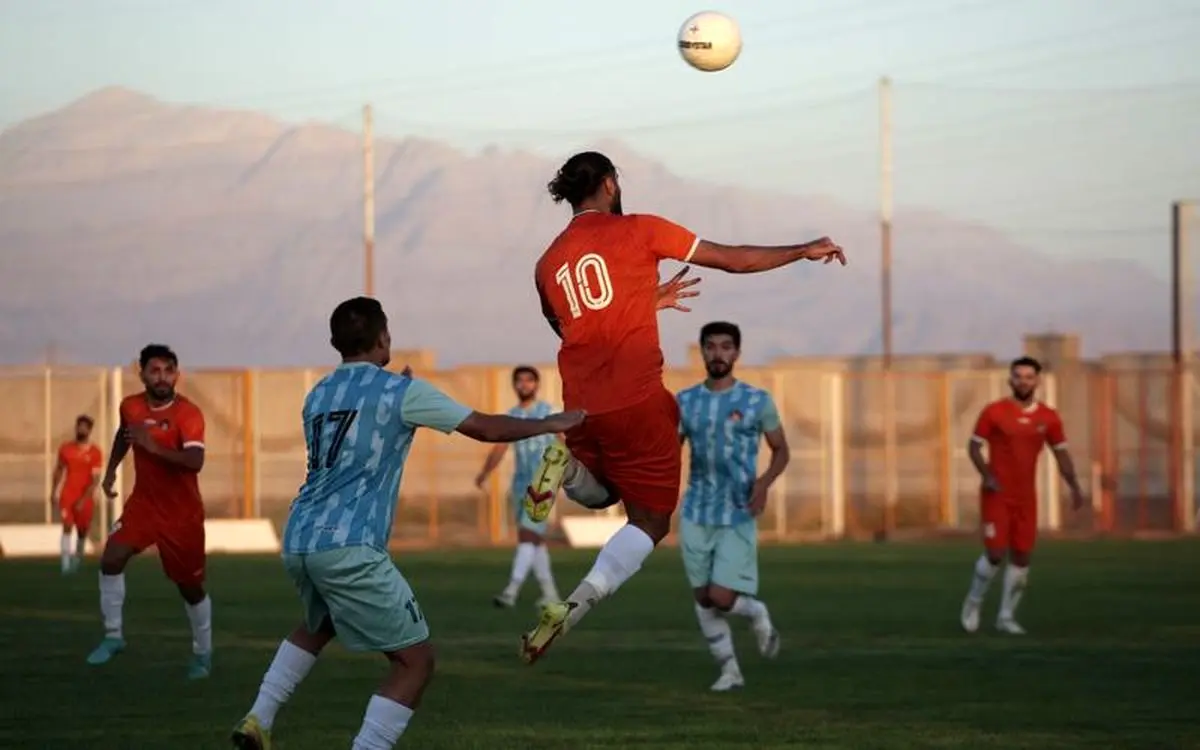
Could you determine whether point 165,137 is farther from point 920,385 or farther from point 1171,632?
point 1171,632

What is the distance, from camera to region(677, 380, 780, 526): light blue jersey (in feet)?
54.4

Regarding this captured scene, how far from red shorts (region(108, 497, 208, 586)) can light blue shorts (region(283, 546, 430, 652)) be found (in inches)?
265

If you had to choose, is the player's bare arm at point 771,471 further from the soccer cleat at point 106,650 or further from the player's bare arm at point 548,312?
the player's bare arm at point 548,312

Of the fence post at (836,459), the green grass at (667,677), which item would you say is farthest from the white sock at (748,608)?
the fence post at (836,459)

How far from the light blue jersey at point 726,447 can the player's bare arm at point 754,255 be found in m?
5.70

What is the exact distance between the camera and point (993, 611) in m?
23.7

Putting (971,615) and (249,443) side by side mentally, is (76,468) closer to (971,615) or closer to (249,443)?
(249,443)

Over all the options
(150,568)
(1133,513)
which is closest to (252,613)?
(150,568)

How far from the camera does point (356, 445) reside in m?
9.83

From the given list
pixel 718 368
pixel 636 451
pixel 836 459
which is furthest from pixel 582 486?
pixel 836 459

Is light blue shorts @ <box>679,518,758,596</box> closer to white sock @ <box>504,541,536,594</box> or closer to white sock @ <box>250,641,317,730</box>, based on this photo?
white sock @ <box>250,641,317,730</box>

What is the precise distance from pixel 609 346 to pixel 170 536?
6511 millimetres

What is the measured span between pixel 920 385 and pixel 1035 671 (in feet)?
156

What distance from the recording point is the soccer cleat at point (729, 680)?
15672 millimetres
